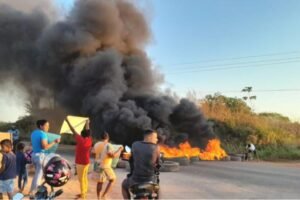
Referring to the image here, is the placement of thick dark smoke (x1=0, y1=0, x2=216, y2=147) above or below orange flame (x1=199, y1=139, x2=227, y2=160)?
above

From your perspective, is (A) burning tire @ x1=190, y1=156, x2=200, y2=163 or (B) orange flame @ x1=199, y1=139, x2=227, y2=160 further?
(B) orange flame @ x1=199, y1=139, x2=227, y2=160

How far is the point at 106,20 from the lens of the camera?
105 ft

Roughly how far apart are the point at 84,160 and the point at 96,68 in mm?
21120

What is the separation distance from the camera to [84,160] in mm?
8812

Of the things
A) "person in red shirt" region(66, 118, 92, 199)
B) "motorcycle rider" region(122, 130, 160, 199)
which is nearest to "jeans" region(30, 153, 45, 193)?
"person in red shirt" region(66, 118, 92, 199)

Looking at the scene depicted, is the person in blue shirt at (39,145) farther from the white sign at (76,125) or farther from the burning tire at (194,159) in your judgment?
the burning tire at (194,159)

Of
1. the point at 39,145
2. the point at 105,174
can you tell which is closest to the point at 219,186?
the point at 105,174

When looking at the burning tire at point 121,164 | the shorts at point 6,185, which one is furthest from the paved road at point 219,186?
the shorts at point 6,185

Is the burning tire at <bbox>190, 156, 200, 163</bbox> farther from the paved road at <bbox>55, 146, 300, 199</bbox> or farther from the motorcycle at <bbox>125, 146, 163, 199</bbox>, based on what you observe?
the motorcycle at <bbox>125, 146, 163, 199</bbox>

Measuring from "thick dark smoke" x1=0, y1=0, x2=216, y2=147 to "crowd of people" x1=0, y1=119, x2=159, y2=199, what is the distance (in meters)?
16.5

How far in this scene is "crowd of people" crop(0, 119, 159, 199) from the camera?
18.5 feet

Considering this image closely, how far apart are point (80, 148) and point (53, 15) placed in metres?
29.9

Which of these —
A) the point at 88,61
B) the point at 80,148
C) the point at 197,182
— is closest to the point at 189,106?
the point at 88,61

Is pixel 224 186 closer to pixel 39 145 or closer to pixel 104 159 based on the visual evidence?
pixel 104 159
